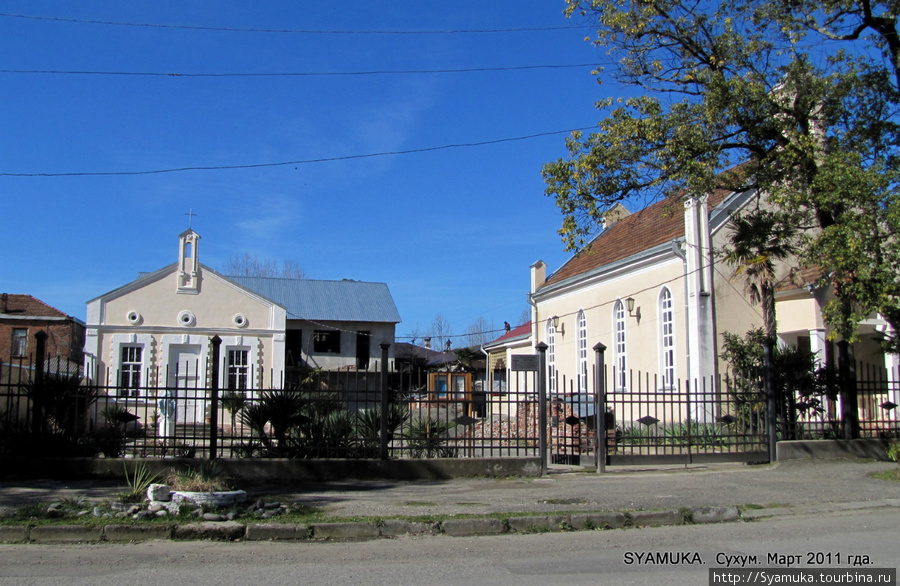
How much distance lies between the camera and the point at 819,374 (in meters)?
15.1

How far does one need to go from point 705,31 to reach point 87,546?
13.3m

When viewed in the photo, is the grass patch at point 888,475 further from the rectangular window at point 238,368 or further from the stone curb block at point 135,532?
the rectangular window at point 238,368

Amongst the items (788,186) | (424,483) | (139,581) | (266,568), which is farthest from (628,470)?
(139,581)

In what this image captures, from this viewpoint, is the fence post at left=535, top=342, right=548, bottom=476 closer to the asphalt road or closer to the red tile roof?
the asphalt road

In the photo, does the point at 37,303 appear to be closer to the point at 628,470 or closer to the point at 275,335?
the point at 275,335

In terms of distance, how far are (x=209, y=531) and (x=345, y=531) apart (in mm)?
1384

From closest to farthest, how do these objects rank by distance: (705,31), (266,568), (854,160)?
(266,568), (854,160), (705,31)

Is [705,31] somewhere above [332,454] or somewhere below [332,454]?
above

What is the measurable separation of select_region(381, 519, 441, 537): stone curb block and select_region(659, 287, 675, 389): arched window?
1597cm

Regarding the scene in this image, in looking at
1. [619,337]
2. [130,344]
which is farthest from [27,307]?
[619,337]

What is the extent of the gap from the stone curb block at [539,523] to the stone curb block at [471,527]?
16 cm

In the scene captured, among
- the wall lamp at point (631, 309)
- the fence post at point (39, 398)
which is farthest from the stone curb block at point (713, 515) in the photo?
the wall lamp at point (631, 309)

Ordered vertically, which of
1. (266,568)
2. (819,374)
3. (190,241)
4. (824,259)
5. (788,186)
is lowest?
(266,568)

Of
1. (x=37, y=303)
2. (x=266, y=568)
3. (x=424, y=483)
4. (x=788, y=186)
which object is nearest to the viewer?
(x=266, y=568)
